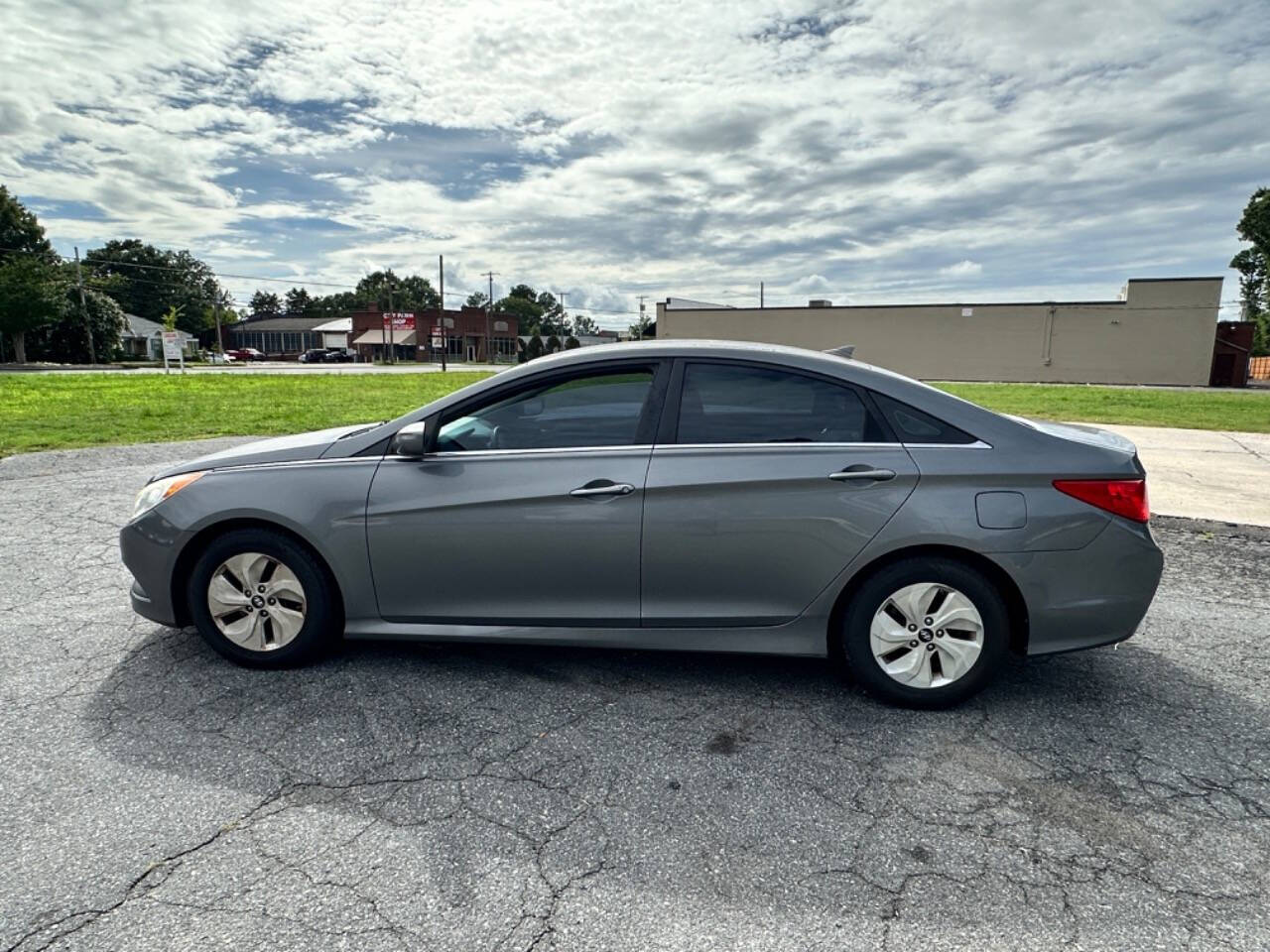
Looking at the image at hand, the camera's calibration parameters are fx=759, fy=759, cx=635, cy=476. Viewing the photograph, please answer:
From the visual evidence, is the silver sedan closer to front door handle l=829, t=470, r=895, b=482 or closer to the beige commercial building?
front door handle l=829, t=470, r=895, b=482

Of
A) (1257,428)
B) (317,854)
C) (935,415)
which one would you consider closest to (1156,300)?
(1257,428)

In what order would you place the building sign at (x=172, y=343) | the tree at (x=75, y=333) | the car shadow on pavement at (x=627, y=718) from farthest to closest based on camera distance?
1. the tree at (x=75, y=333)
2. the building sign at (x=172, y=343)
3. the car shadow on pavement at (x=627, y=718)

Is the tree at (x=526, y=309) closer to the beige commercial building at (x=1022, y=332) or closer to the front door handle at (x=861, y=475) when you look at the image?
the beige commercial building at (x=1022, y=332)

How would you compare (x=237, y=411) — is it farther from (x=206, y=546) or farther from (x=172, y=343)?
(x=172, y=343)

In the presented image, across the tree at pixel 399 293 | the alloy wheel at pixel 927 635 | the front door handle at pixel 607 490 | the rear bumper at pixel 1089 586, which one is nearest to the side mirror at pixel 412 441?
the front door handle at pixel 607 490

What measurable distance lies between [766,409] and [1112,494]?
1454 mm

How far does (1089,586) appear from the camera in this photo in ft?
10.3

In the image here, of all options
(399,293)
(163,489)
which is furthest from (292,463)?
(399,293)

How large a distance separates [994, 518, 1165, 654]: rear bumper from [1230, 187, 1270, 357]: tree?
49.3 m

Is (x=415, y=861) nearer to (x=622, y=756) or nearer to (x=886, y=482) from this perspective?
(x=622, y=756)

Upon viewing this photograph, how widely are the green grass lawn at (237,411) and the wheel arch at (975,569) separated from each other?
11052mm

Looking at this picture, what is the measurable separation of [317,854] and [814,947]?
1.48 meters

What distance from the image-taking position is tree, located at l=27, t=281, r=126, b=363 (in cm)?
4947

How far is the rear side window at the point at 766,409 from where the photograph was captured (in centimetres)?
332
